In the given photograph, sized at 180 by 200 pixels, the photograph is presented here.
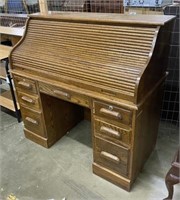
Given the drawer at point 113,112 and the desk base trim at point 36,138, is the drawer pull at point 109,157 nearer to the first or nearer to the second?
the drawer at point 113,112

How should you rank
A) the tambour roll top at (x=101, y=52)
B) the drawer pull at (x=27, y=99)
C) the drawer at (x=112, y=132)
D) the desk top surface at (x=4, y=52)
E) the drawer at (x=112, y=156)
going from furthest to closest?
the desk top surface at (x=4, y=52) → the drawer pull at (x=27, y=99) → the drawer at (x=112, y=156) → the drawer at (x=112, y=132) → the tambour roll top at (x=101, y=52)

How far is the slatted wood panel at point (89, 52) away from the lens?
1.23 meters

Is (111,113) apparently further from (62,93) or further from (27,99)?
(27,99)

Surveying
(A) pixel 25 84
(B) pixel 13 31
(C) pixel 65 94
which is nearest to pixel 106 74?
(C) pixel 65 94

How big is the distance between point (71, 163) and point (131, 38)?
1138 millimetres

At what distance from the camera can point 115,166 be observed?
5.05ft

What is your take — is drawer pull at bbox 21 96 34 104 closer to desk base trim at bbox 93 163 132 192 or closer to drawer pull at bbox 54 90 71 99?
drawer pull at bbox 54 90 71 99

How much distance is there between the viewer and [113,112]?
1.29m

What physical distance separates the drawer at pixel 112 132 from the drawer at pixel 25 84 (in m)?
0.58

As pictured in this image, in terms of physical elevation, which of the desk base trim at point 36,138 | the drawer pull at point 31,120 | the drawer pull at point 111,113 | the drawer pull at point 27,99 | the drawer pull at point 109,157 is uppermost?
Answer: the drawer pull at point 111,113

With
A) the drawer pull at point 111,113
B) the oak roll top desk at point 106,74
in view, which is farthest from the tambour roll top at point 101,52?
the drawer pull at point 111,113

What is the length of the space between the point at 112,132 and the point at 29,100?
793 millimetres

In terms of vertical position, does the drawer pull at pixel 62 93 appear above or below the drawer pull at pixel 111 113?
above

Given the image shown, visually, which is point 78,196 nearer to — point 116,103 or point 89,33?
point 116,103
